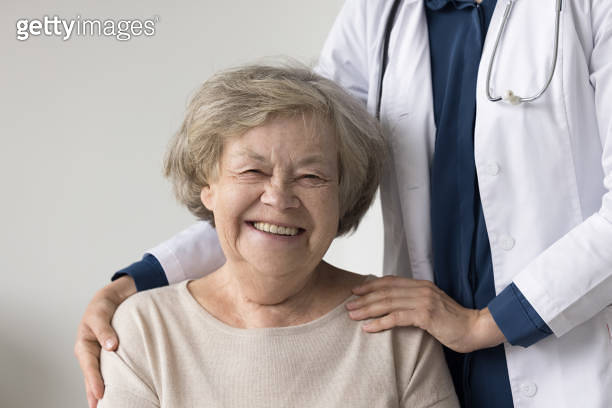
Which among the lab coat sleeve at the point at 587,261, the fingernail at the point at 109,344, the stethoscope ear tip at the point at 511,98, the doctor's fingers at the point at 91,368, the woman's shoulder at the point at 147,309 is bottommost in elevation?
the doctor's fingers at the point at 91,368

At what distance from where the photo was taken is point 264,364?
133 cm

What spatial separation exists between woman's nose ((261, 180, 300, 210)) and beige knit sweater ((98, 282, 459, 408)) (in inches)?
10.3

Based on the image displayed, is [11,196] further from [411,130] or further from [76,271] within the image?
[411,130]

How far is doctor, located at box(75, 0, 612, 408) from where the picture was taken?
127 cm

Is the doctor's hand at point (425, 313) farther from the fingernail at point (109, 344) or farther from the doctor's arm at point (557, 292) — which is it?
the fingernail at point (109, 344)

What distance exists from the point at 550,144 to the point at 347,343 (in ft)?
1.81

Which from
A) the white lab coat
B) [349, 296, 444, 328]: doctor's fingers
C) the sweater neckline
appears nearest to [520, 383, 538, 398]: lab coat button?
the white lab coat

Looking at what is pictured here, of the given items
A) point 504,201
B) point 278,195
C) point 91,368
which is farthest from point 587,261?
point 91,368

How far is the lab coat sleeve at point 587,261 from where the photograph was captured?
124cm

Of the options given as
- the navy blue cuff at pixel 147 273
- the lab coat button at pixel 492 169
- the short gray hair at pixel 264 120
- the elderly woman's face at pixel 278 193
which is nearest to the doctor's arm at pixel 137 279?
the navy blue cuff at pixel 147 273

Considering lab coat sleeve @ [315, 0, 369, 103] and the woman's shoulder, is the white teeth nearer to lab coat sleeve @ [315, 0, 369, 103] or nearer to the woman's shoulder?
the woman's shoulder

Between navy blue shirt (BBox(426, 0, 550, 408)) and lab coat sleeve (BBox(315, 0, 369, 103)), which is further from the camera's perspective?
lab coat sleeve (BBox(315, 0, 369, 103))

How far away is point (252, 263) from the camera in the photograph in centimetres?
135

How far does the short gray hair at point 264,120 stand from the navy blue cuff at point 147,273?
18cm
